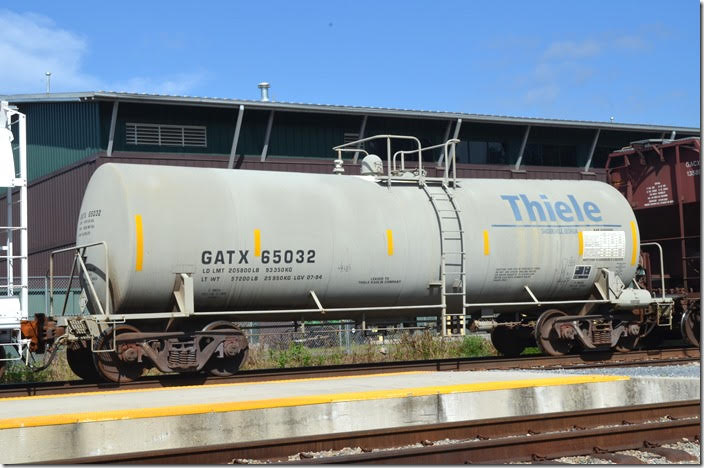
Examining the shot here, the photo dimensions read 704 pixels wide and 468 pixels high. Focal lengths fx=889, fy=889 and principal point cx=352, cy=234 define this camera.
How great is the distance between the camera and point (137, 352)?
45.3 feet

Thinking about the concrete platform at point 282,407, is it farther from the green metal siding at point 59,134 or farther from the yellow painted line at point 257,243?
the green metal siding at point 59,134

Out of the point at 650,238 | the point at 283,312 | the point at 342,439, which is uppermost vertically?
the point at 650,238

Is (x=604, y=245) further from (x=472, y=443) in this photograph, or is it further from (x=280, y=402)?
(x=472, y=443)

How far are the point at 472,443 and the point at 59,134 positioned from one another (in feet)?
79.4

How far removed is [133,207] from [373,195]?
4.38 meters

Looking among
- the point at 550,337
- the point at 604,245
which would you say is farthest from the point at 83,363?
the point at 604,245

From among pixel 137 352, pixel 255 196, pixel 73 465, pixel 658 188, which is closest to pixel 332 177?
pixel 255 196

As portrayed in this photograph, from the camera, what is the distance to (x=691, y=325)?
19.0 meters

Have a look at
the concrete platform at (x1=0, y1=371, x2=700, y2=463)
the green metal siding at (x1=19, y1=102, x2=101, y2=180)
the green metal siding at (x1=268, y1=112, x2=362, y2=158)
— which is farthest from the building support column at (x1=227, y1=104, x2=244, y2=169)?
the concrete platform at (x1=0, y1=371, x2=700, y2=463)

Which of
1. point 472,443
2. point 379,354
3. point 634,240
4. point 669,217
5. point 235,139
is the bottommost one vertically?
point 379,354

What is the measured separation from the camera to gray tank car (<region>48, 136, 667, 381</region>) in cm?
1393

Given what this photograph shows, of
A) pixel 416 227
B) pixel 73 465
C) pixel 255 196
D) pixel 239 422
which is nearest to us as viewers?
pixel 73 465

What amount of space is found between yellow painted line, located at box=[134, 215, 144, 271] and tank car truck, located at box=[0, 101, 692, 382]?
0.07ft

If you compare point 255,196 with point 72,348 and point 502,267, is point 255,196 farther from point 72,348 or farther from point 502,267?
point 502,267
